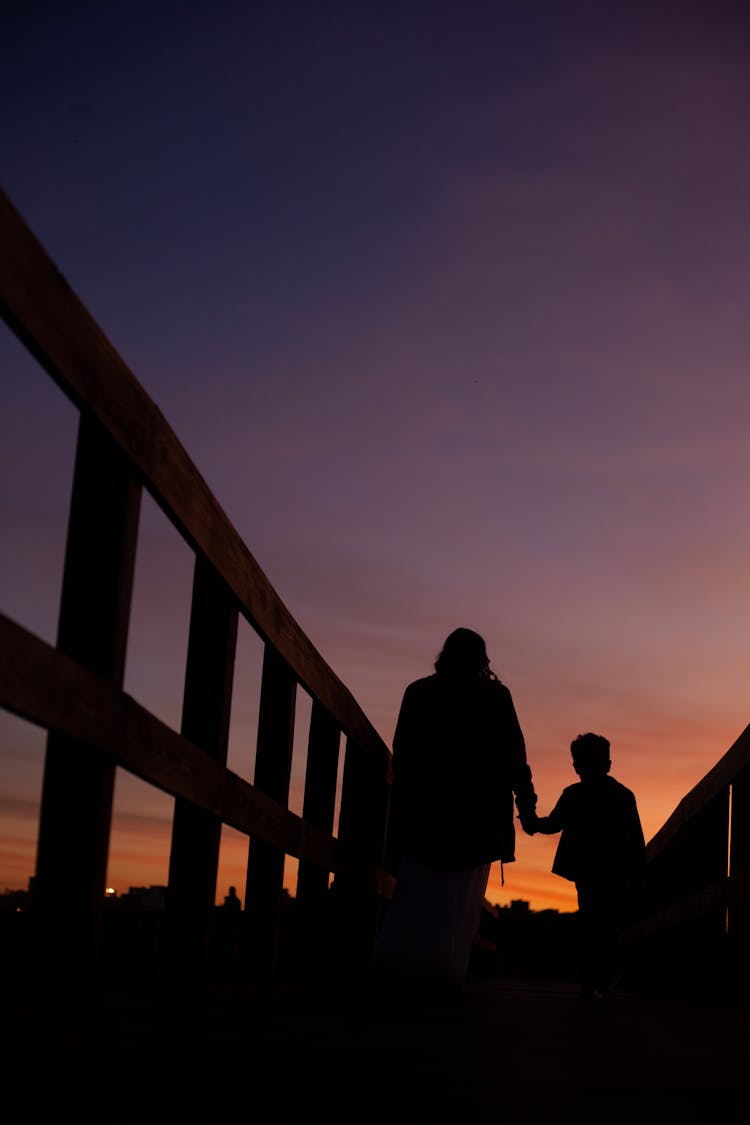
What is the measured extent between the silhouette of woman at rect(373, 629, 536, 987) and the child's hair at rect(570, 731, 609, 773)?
4.66 ft

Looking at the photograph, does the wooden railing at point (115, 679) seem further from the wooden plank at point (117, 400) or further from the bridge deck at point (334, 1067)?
the bridge deck at point (334, 1067)

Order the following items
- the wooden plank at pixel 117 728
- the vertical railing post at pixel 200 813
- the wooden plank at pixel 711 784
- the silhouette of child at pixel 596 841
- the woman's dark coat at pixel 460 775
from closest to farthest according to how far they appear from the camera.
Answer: the wooden plank at pixel 117 728
the vertical railing post at pixel 200 813
the wooden plank at pixel 711 784
the woman's dark coat at pixel 460 775
the silhouette of child at pixel 596 841

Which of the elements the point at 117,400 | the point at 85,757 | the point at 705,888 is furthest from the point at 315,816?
the point at 117,400

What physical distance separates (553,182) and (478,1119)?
11.6 m

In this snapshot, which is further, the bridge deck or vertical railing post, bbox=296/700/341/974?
vertical railing post, bbox=296/700/341/974

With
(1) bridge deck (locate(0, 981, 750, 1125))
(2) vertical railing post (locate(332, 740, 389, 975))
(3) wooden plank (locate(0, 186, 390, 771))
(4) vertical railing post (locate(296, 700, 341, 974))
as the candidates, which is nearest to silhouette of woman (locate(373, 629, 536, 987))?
(4) vertical railing post (locate(296, 700, 341, 974))

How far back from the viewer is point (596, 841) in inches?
333

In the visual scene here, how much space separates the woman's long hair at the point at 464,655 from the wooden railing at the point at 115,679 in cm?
171

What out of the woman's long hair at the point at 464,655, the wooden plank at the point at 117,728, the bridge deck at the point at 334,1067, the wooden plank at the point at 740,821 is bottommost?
the bridge deck at the point at 334,1067

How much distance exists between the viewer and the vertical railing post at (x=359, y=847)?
25.4 ft

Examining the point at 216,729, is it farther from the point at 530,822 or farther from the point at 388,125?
the point at 388,125

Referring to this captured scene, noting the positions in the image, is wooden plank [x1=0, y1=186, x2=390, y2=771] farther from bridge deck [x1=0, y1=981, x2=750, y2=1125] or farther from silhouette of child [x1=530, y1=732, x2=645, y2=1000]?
silhouette of child [x1=530, y1=732, x2=645, y2=1000]

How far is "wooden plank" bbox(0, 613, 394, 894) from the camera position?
8.91 feet

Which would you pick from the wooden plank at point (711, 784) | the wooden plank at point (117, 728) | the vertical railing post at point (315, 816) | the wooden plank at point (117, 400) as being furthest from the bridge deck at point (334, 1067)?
the vertical railing post at point (315, 816)
